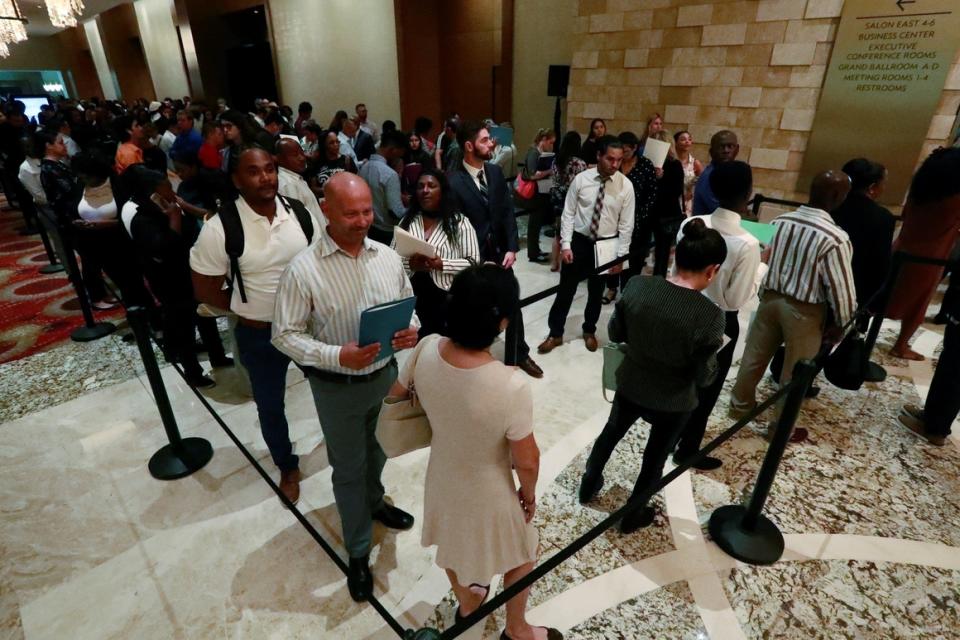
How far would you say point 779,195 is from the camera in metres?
6.43

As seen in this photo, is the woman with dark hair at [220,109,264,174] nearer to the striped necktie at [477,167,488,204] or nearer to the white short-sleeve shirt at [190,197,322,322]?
the striped necktie at [477,167,488,204]

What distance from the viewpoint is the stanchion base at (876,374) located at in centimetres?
379

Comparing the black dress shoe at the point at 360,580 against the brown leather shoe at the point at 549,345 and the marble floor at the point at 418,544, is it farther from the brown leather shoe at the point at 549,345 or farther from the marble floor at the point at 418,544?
the brown leather shoe at the point at 549,345

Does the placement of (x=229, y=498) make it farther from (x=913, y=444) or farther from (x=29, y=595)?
(x=913, y=444)

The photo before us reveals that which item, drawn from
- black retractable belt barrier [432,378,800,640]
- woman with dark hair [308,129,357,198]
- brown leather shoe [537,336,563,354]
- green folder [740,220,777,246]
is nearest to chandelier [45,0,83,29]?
woman with dark hair [308,129,357,198]

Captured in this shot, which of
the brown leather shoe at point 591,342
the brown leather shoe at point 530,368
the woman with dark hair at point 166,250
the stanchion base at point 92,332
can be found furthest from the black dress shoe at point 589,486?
the stanchion base at point 92,332

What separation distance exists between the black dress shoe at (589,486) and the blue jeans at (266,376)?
1.58 meters

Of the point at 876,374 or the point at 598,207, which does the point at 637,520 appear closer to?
the point at 598,207

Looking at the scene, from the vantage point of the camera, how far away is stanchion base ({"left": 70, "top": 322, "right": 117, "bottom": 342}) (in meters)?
4.42

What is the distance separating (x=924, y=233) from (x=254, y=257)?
177 inches

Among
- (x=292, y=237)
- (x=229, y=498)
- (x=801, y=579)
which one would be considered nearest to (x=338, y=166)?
(x=292, y=237)

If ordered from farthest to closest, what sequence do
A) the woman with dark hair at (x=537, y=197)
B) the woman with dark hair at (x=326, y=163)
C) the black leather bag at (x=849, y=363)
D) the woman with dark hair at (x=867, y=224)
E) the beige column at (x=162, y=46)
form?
the beige column at (x=162, y=46)
the woman with dark hair at (x=537, y=197)
the woman with dark hair at (x=326, y=163)
the black leather bag at (x=849, y=363)
the woman with dark hair at (x=867, y=224)

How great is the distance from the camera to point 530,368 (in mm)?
3863

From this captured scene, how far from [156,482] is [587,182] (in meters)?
3.49
